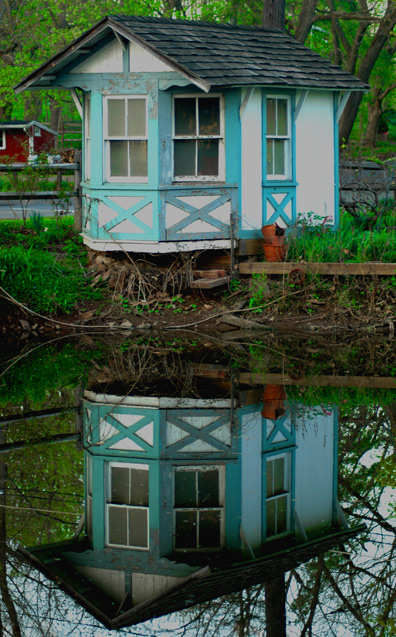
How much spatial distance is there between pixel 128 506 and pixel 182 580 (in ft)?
5.11

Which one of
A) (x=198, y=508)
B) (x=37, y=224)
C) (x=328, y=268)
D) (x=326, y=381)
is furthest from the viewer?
(x=37, y=224)

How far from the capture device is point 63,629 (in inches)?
226

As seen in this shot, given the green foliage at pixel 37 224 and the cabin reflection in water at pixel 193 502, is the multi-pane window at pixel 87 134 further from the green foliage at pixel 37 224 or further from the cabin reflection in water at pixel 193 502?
the cabin reflection in water at pixel 193 502

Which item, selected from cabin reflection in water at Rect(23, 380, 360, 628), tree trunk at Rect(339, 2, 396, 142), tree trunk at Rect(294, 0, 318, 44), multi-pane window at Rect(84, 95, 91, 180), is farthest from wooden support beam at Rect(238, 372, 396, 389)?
tree trunk at Rect(339, 2, 396, 142)

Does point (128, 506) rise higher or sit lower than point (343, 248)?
lower

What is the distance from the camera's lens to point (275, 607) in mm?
5934

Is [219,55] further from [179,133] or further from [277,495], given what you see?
[277,495]

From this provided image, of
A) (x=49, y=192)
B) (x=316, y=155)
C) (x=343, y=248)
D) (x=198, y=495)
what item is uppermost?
(x=316, y=155)

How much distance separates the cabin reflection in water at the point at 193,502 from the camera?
20.5 ft

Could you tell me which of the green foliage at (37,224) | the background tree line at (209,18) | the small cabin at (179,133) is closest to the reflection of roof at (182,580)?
the small cabin at (179,133)

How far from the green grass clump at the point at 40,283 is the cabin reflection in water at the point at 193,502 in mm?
4937

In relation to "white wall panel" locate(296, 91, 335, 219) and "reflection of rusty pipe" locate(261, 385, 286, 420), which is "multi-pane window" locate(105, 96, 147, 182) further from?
"reflection of rusty pipe" locate(261, 385, 286, 420)

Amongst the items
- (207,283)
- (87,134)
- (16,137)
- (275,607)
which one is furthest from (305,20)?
(275,607)

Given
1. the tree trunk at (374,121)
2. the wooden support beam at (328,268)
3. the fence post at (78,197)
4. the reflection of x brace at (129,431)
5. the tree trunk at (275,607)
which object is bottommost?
the tree trunk at (275,607)
